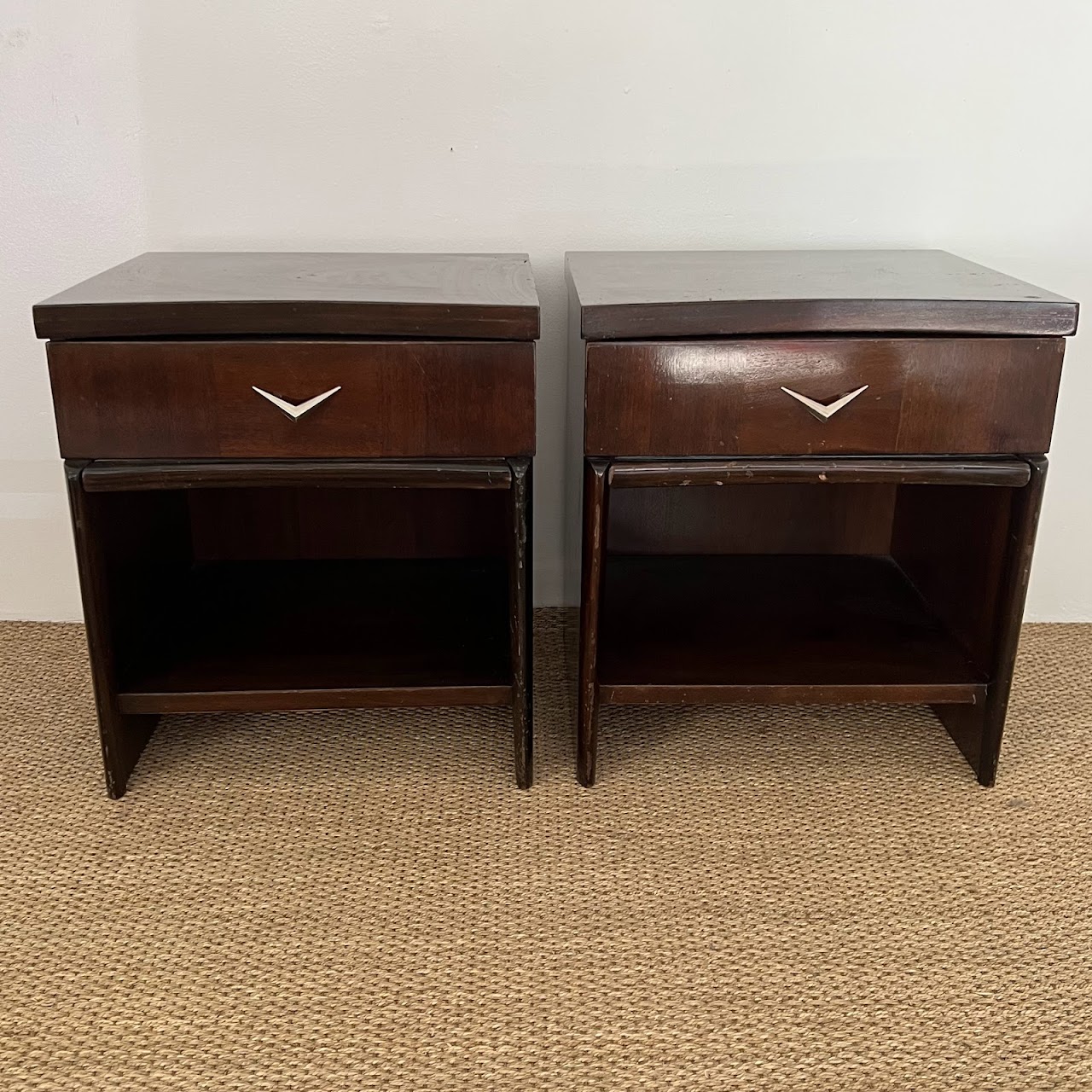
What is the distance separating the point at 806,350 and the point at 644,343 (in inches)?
5.4

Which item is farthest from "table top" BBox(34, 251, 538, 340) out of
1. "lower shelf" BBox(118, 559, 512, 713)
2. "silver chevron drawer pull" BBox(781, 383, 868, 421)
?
"lower shelf" BBox(118, 559, 512, 713)

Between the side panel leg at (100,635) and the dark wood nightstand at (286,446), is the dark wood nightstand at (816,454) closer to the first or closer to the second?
the dark wood nightstand at (286,446)

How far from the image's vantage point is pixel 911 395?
937 mm

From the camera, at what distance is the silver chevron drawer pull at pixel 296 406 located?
2.97 ft

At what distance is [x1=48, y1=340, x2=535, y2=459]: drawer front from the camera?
0.90 m

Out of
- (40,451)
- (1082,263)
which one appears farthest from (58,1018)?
(1082,263)

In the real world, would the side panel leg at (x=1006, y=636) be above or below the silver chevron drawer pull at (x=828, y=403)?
below

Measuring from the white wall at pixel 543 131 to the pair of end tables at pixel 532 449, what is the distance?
83 mm

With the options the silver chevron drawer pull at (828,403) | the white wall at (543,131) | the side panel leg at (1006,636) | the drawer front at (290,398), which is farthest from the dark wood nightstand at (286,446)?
the side panel leg at (1006,636)

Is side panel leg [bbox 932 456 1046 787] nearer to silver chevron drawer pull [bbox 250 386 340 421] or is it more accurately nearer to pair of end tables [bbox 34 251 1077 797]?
pair of end tables [bbox 34 251 1077 797]

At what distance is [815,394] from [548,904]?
48 cm

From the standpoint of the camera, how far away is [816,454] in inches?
37.3

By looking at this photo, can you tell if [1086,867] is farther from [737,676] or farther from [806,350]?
[806,350]

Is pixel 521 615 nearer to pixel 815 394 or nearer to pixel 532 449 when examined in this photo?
pixel 532 449
